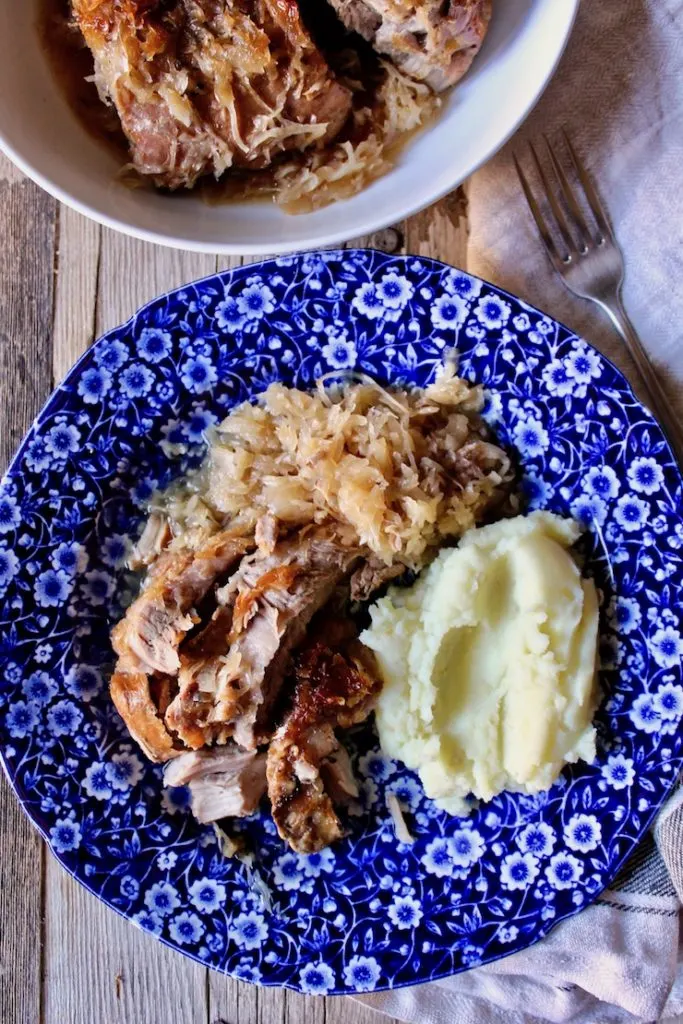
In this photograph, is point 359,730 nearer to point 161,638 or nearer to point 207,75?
point 161,638

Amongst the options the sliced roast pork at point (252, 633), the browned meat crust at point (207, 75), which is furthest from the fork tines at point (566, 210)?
the sliced roast pork at point (252, 633)

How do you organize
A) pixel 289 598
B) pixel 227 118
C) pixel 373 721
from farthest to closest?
pixel 373 721 < pixel 289 598 < pixel 227 118

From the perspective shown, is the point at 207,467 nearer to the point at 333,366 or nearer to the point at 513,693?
the point at 333,366

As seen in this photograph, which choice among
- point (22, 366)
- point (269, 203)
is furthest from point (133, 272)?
point (269, 203)

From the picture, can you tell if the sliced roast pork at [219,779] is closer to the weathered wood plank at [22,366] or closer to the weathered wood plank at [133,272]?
the weathered wood plank at [22,366]

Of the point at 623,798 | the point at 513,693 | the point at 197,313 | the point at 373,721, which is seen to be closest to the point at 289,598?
the point at 373,721

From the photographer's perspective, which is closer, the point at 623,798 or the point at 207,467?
the point at 623,798
